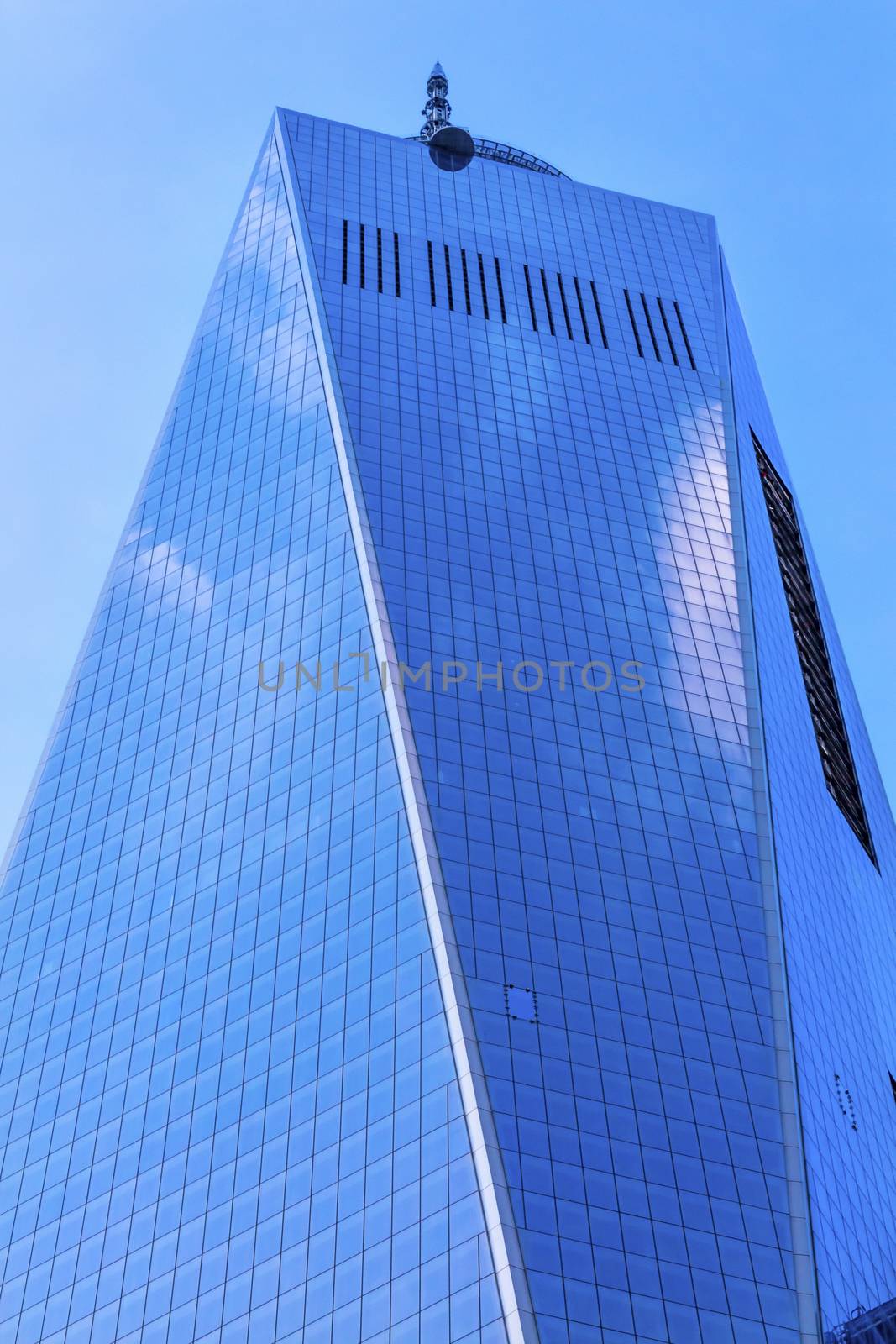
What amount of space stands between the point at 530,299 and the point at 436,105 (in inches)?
1551

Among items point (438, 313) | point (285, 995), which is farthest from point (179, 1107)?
point (438, 313)

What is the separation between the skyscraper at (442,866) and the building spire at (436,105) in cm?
2671

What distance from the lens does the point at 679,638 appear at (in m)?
78.4

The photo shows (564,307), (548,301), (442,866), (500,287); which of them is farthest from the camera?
(548,301)

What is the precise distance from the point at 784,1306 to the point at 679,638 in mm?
36686

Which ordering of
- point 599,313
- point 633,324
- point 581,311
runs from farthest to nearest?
point 633,324 < point 599,313 < point 581,311

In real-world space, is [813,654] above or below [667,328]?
below

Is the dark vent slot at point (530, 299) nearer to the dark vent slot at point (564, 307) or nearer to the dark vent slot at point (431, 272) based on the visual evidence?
the dark vent slot at point (564, 307)

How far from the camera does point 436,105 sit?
131625 mm

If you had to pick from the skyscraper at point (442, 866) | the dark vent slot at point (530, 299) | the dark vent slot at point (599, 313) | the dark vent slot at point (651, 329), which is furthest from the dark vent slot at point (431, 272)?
the dark vent slot at point (651, 329)

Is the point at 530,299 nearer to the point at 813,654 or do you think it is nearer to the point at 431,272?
the point at 431,272

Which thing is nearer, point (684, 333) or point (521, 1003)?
point (521, 1003)

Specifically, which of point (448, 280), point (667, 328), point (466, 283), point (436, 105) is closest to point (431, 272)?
point (448, 280)

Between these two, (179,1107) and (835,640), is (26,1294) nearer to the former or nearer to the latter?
(179,1107)
